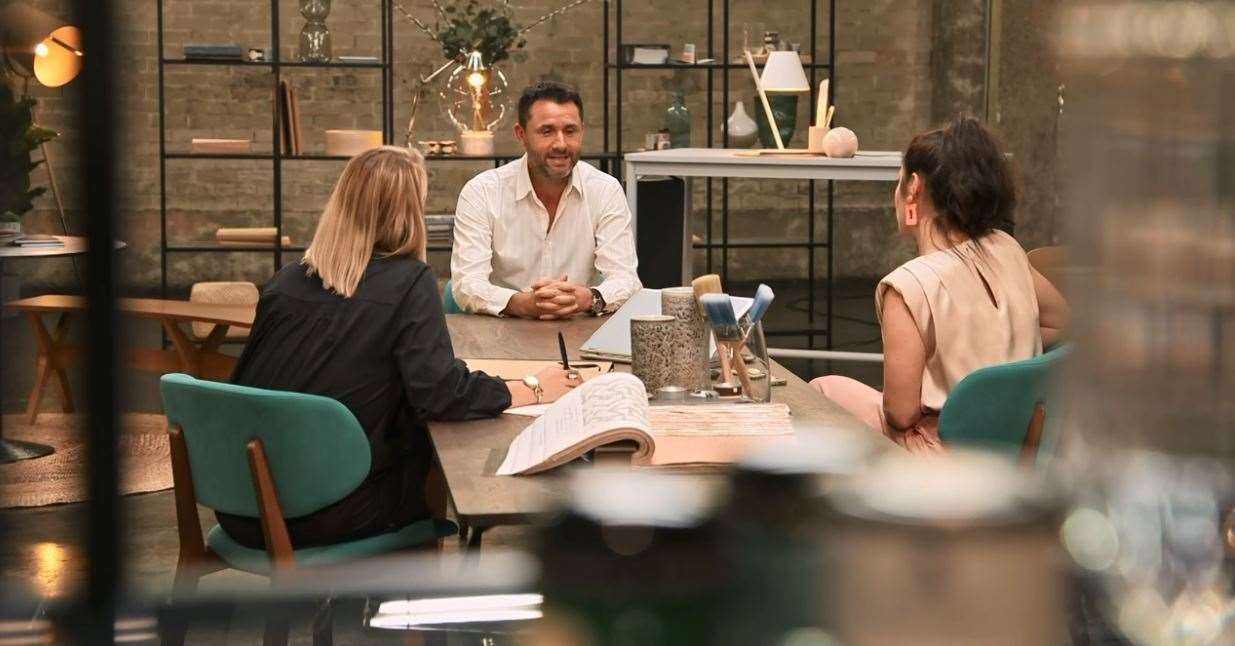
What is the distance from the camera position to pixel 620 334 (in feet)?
10.00

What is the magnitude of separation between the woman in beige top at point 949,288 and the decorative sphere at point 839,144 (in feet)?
8.23

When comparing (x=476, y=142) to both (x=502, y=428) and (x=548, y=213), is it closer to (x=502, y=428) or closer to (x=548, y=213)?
(x=548, y=213)

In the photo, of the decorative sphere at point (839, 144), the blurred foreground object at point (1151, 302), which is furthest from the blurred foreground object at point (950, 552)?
the decorative sphere at point (839, 144)

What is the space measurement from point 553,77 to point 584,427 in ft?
31.1

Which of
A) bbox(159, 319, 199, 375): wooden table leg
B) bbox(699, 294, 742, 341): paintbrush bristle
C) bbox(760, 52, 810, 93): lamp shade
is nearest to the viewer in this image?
bbox(699, 294, 742, 341): paintbrush bristle

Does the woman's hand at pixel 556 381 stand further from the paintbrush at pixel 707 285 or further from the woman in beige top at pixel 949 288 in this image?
the woman in beige top at pixel 949 288

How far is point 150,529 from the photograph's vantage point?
4250mm

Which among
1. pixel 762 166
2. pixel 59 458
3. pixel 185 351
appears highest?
pixel 762 166

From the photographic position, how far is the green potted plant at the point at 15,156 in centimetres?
38

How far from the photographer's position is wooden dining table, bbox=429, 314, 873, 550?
1840 mm

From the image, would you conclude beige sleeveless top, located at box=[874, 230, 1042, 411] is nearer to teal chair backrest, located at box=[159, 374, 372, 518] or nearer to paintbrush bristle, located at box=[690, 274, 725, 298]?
paintbrush bristle, located at box=[690, 274, 725, 298]

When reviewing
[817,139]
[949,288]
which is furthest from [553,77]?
[949,288]

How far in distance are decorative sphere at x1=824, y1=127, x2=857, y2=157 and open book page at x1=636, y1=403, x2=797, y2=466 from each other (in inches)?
127

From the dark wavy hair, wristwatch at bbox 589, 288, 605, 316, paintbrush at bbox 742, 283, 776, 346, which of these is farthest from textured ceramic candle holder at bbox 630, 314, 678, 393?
wristwatch at bbox 589, 288, 605, 316
